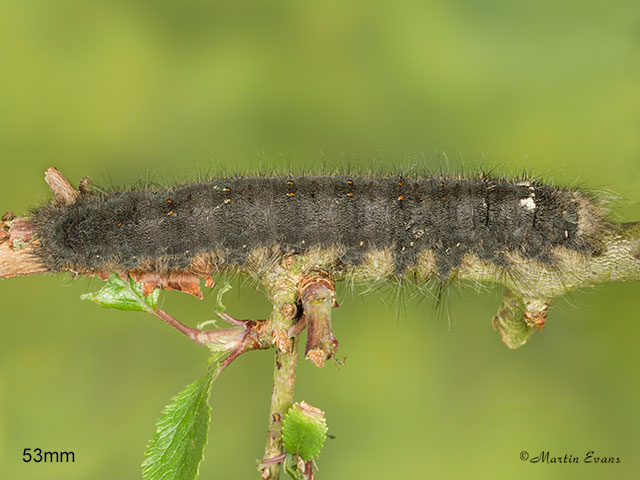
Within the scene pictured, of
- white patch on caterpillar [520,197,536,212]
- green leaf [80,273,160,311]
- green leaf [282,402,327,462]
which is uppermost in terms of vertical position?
white patch on caterpillar [520,197,536,212]

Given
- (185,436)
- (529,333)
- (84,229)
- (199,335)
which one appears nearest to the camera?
(185,436)

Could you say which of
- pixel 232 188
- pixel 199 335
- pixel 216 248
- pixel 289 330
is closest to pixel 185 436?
pixel 199 335

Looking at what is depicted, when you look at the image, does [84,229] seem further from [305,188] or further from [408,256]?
[408,256]

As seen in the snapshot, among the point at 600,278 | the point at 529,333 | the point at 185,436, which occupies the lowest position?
the point at 185,436

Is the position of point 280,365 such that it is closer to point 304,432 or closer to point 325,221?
point 304,432

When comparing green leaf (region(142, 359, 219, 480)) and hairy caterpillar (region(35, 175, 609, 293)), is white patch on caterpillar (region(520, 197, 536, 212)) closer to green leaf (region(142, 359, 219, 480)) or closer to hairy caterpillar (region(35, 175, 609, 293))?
hairy caterpillar (region(35, 175, 609, 293))

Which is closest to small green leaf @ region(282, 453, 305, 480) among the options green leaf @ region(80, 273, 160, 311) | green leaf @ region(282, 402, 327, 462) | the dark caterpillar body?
green leaf @ region(282, 402, 327, 462)

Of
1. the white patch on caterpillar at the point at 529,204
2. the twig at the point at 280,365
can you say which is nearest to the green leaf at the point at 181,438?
the twig at the point at 280,365
